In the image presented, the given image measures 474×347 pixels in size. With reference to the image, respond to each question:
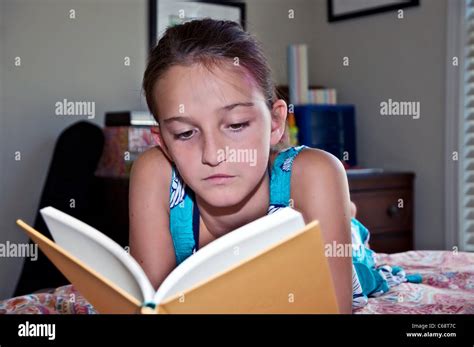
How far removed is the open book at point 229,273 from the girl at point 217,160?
0.45ft

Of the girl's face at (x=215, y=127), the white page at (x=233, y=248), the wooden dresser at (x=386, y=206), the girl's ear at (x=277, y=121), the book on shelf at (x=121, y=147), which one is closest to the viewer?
the white page at (x=233, y=248)

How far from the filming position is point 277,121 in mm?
802

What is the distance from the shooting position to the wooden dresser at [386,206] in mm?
1821

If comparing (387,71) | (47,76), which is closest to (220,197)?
(47,76)

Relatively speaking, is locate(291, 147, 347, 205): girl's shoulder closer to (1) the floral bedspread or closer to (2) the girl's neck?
(2) the girl's neck

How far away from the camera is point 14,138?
1675mm

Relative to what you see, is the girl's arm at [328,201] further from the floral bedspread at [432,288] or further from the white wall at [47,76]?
the white wall at [47,76]

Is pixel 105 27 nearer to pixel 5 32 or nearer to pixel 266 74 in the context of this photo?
pixel 5 32

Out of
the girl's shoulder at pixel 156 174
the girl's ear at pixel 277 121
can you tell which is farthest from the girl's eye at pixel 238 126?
the girl's shoulder at pixel 156 174

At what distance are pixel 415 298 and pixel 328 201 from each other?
260mm

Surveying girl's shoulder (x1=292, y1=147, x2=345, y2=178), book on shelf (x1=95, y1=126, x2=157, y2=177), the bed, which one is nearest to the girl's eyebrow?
girl's shoulder (x1=292, y1=147, x2=345, y2=178)

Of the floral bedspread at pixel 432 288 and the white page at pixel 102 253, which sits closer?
the white page at pixel 102 253
